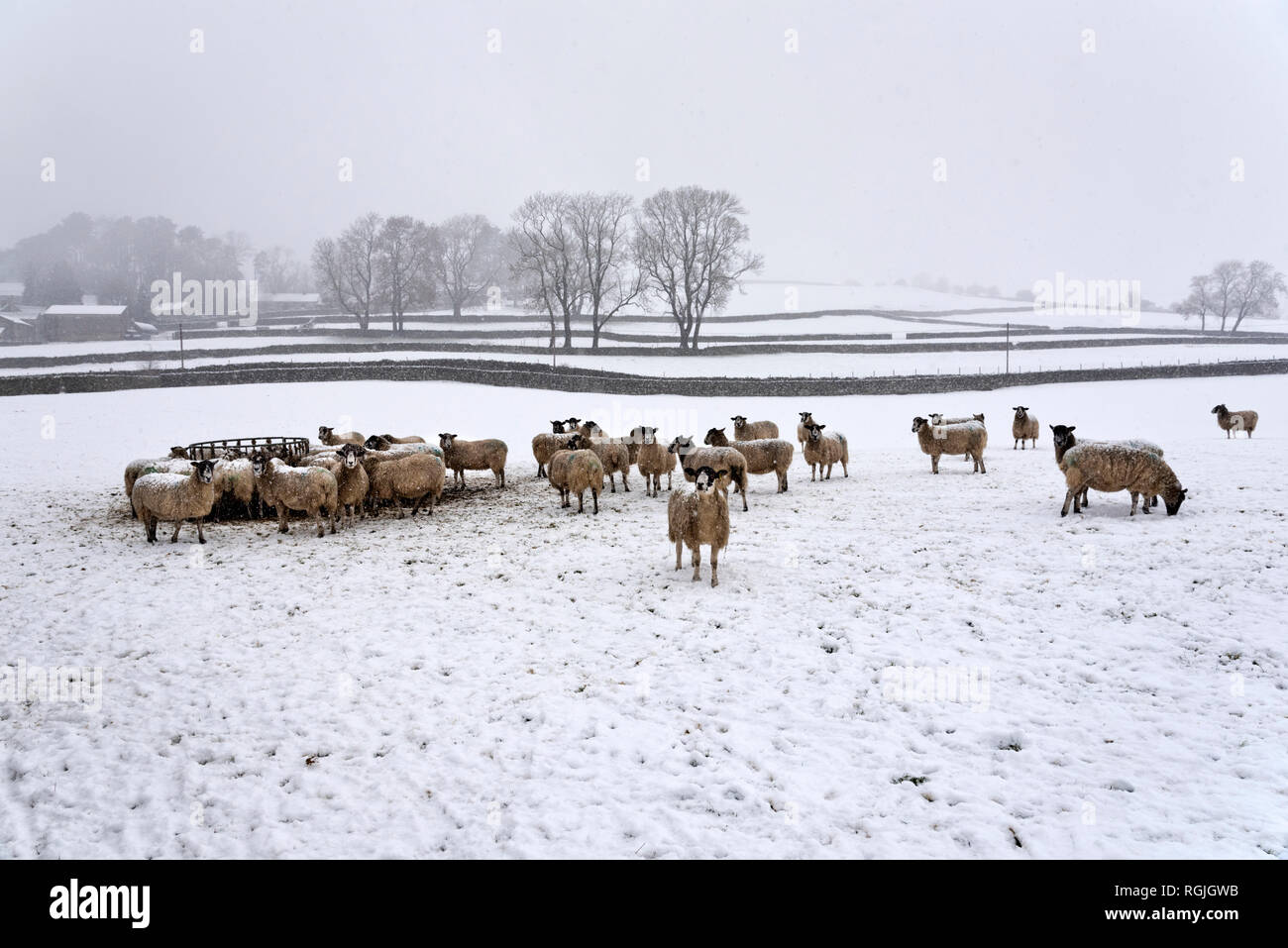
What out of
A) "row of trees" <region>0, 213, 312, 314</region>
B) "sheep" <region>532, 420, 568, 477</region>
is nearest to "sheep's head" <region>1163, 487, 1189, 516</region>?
"sheep" <region>532, 420, 568, 477</region>

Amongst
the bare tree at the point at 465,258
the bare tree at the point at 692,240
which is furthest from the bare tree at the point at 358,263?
the bare tree at the point at 692,240

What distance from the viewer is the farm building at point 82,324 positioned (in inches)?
2810

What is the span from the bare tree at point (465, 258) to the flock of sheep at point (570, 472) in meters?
58.3

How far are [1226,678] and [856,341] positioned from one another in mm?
55984

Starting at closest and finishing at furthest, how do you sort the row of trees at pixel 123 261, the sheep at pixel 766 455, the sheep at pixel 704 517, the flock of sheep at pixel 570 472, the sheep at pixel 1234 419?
the sheep at pixel 704 517 → the flock of sheep at pixel 570 472 → the sheep at pixel 766 455 → the sheep at pixel 1234 419 → the row of trees at pixel 123 261

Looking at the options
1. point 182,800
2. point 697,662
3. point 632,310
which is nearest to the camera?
point 182,800

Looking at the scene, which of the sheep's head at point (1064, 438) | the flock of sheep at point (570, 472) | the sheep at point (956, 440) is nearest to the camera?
the flock of sheep at point (570, 472)

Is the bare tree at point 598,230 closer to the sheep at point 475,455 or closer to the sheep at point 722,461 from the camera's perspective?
the sheep at point 475,455

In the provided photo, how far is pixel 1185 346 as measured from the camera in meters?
56.3

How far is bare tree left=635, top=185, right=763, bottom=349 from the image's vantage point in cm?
5544

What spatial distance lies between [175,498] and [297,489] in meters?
2.07

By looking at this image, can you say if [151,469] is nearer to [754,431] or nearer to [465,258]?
[754,431]

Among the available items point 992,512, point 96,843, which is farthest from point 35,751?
point 992,512
